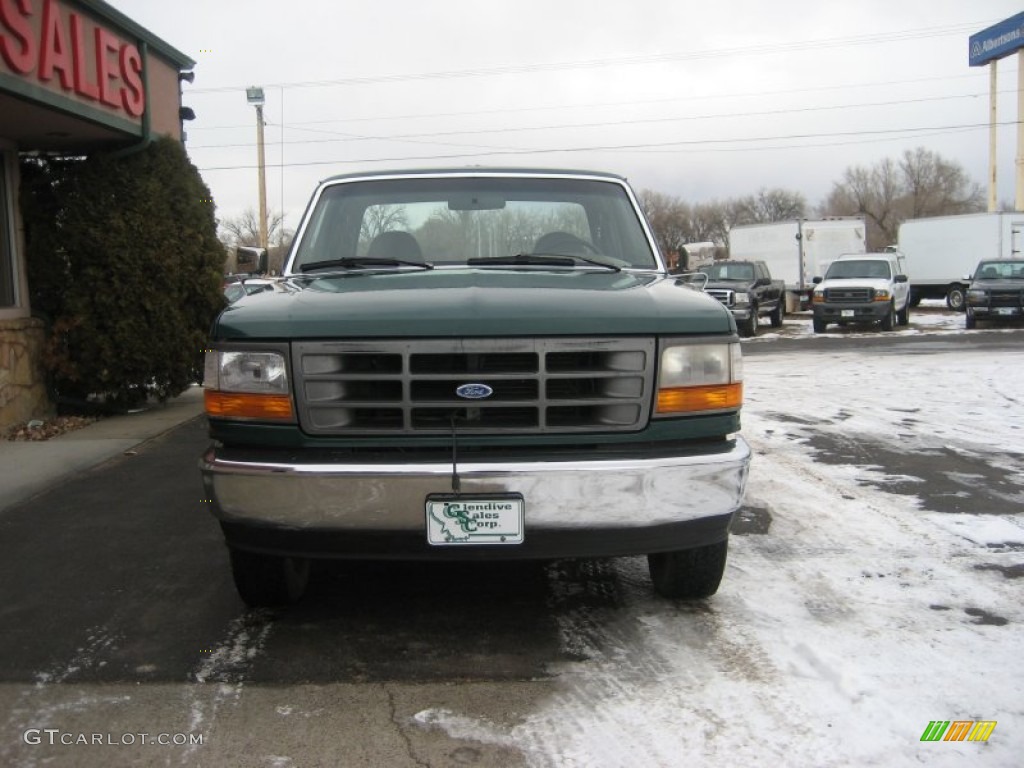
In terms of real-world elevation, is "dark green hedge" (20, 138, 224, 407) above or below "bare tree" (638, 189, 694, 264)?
below

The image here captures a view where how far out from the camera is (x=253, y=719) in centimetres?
296

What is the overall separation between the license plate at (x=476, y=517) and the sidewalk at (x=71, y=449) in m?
4.10

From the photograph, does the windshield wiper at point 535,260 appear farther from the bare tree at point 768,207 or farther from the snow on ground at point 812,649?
the bare tree at point 768,207

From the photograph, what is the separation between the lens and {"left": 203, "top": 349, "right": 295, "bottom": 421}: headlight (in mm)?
3215

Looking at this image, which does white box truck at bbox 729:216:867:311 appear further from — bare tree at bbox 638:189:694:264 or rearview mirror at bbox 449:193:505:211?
bare tree at bbox 638:189:694:264

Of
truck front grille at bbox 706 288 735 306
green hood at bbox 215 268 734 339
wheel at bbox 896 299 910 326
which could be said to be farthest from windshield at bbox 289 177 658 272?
wheel at bbox 896 299 910 326

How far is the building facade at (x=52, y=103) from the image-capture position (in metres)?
7.09

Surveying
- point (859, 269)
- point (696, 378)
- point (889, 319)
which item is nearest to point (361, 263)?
point (696, 378)

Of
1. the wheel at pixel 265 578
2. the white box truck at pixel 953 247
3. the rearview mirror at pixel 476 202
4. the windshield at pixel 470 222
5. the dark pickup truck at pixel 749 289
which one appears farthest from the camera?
the white box truck at pixel 953 247

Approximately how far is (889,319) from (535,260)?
20.0m

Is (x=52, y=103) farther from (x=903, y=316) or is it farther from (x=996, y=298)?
(x=903, y=316)

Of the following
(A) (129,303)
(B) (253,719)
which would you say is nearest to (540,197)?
(B) (253,719)

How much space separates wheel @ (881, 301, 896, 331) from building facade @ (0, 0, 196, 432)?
17.6 metres

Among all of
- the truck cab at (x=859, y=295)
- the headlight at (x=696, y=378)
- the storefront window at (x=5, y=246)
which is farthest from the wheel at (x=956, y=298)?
the headlight at (x=696, y=378)
